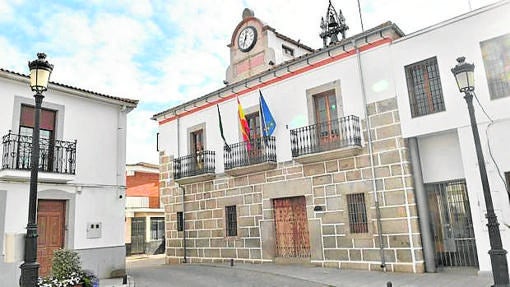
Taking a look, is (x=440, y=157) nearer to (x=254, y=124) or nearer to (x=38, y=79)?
(x=254, y=124)

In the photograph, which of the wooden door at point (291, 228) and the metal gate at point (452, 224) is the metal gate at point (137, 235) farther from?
the metal gate at point (452, 224)

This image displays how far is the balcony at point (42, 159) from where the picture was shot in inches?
374

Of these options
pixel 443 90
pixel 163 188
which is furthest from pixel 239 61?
pixel 443 90

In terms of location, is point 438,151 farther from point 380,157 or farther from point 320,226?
point 320,226

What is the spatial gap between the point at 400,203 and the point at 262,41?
29.0 ft

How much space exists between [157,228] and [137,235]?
1.39 metres

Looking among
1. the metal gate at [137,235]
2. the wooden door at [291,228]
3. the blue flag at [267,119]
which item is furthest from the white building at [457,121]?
the metal gate at [137,235]

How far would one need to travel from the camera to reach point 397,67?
10.3 metres

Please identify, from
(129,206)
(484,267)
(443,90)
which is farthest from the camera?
(129,206)

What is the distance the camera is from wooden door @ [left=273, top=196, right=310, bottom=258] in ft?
38.6

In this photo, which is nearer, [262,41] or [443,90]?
[443,90]

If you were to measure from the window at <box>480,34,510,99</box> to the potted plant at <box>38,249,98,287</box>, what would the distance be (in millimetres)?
9856

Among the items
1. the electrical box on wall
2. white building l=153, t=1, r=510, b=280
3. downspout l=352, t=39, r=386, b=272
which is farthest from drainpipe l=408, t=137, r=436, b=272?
the electrical box on wall

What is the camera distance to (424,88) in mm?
10070
